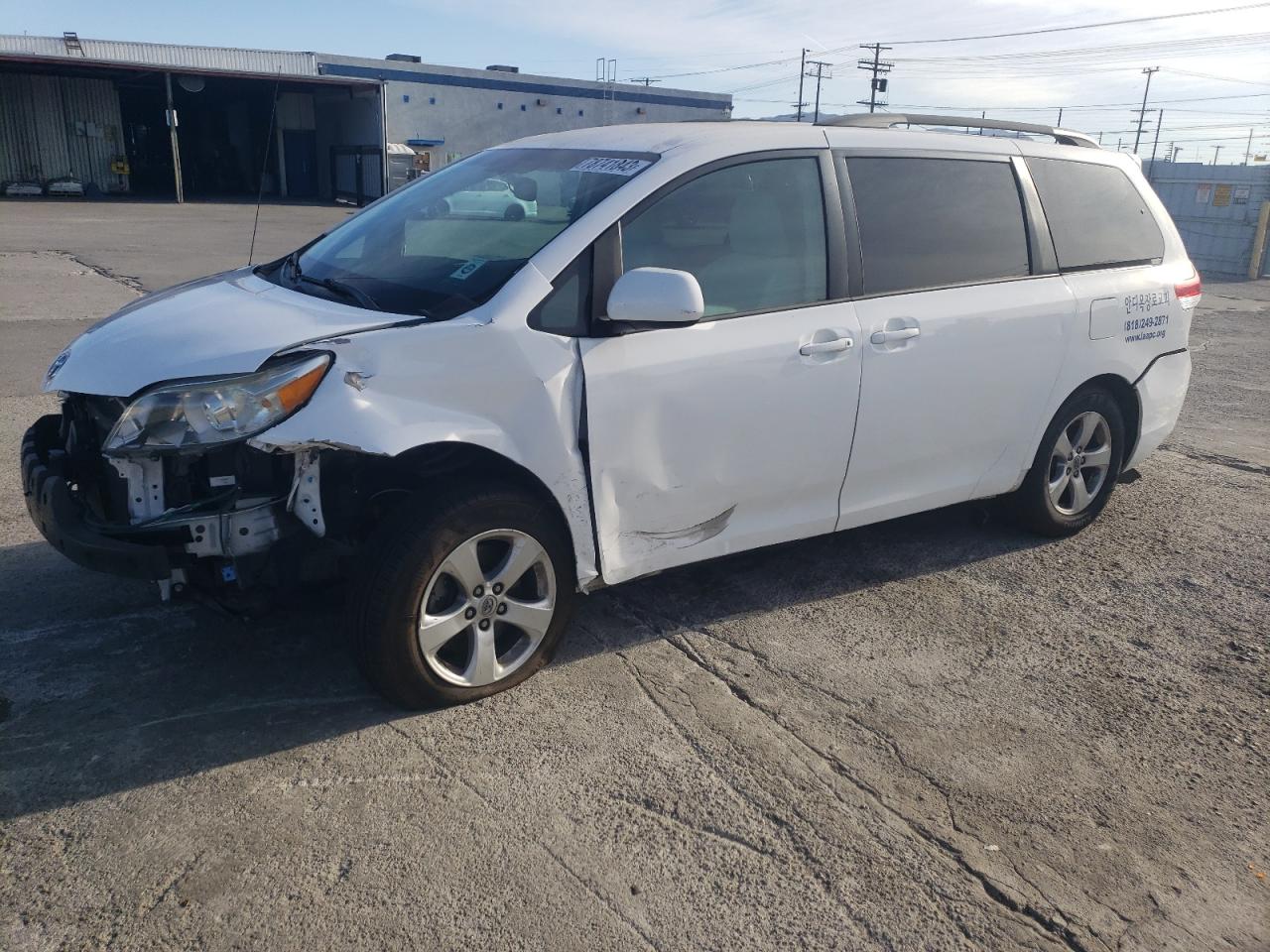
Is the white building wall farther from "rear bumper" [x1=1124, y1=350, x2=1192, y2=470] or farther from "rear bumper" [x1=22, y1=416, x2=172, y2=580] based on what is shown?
"rear bumper" [x1=22, y1=416, x2=172, y2=580]

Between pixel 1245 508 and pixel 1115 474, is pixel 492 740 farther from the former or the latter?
pixel 1245 508

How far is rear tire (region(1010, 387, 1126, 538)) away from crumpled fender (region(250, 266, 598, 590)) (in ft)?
8.40

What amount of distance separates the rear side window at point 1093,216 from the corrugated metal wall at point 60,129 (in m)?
37.2

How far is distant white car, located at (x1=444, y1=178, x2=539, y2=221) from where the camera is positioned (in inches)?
152

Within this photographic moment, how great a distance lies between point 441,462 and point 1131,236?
3.83 meters

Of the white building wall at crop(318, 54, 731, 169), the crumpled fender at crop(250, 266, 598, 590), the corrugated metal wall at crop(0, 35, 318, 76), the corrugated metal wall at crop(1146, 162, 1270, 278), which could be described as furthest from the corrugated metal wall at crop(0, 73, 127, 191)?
the crumpled fender at crop(250, 266, 598, 590)

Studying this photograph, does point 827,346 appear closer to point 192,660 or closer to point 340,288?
point 340,288

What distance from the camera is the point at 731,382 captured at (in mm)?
3709

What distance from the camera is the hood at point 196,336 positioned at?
3.11m

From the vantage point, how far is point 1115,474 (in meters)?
5.32

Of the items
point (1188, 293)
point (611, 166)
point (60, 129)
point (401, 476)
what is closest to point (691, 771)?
point (401, 476)

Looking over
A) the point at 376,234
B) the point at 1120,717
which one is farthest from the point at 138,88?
the point at 1120,717

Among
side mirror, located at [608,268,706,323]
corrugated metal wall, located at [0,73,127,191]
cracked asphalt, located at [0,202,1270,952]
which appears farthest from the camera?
corrugated metal wall, located at [0,73,127,191]

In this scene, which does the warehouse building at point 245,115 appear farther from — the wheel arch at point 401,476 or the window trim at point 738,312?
the wheel arch at point 401,476
